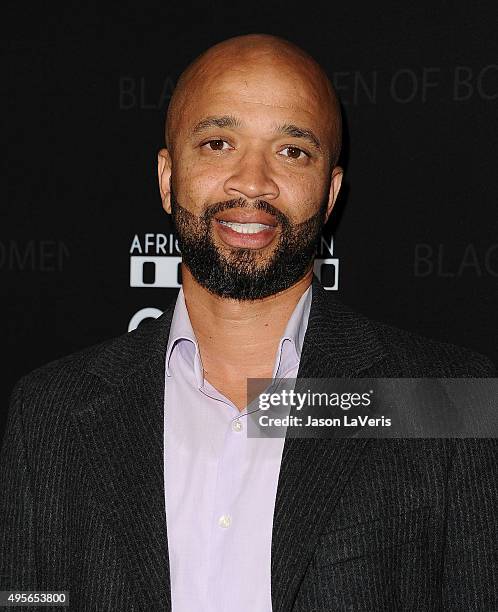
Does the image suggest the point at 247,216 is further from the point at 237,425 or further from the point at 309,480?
the point at 309,480

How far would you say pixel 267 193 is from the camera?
5.33ft

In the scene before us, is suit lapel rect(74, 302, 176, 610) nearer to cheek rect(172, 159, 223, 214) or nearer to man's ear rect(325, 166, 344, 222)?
cheek rect(172, 159, 223, 214)

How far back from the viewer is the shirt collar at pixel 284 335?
1715mm

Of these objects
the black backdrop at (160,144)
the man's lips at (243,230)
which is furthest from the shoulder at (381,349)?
the black backdrop at (160,144)

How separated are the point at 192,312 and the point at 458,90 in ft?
3.24

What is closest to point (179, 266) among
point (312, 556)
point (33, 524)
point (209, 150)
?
point (209, 150)

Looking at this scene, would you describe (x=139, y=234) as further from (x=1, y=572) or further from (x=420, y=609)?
(x=420, y=609)

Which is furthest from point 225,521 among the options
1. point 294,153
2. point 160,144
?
point 160,144

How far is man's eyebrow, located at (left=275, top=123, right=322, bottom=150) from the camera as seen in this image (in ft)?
5.47

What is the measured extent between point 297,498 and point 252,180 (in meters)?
0.64

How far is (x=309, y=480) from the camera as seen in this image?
1521 millimetres

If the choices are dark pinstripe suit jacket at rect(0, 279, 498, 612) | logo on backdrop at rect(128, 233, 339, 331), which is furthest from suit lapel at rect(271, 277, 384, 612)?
logo on backdrop at rect(128, 233, 339, 331)

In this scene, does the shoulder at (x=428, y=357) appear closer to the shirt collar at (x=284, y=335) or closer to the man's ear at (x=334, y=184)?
the shirt collar at (x=284, y=335)

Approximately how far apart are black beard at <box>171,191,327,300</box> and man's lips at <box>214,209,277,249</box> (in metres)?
0.01
